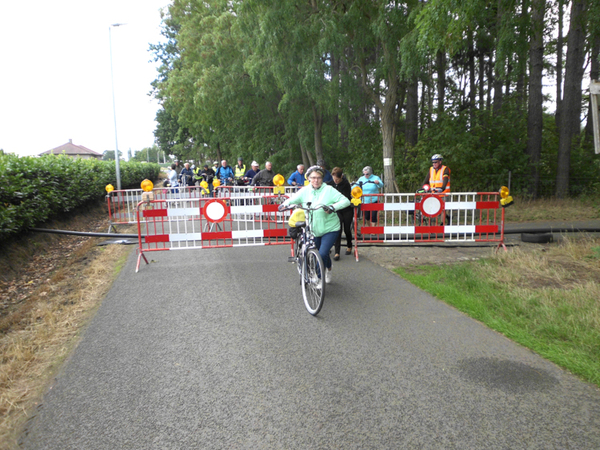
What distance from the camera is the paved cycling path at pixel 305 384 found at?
123 inches

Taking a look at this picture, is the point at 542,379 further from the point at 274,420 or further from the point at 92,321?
the point at 92,321

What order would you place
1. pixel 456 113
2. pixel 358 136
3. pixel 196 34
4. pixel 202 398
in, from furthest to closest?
pixel 196 34 → pixel 358 136 → pixel 456 113 → pixel 202 398

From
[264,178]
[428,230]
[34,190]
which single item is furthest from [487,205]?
[34,190]

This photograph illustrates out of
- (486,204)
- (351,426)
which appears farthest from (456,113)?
(351,426)

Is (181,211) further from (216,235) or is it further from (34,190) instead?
(34,190)

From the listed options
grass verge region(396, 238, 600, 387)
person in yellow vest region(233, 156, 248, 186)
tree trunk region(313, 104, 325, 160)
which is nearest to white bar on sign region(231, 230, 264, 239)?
grass verge region(396, 238, 600, 387)

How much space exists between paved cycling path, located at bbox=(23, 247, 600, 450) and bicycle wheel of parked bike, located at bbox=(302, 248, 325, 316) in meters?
0.16

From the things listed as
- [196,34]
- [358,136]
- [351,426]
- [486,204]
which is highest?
[196,34]

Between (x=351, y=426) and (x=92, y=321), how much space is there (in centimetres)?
386

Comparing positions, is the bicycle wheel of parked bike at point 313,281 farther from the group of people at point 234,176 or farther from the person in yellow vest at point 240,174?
the person in yellow vest at point 240,174

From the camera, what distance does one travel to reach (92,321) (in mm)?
5641

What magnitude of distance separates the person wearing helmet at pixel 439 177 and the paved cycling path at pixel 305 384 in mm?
4846

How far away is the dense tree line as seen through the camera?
33.0 ft

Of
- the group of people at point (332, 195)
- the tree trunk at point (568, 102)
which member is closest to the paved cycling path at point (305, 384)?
the group of people at point (332, 195)
